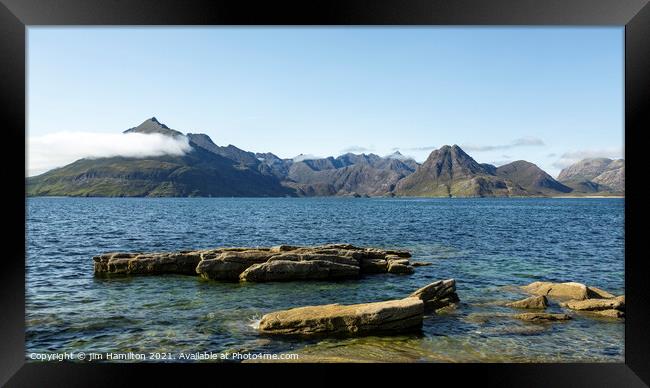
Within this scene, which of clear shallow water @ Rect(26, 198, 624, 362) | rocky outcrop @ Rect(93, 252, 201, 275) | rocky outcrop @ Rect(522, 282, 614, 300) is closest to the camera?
clear shallow water @ Rect(26, 198, 624, 362)

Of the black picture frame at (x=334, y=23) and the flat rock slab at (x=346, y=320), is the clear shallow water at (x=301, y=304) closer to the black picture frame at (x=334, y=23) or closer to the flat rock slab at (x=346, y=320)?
the flat rock slab at (x=346, y=320)

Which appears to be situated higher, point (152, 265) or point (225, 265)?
point (225, 265)

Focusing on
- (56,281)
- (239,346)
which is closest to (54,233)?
(56,281)

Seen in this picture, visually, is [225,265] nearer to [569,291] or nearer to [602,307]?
[569,291]

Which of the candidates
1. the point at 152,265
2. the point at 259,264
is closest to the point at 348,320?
the point at 259,264

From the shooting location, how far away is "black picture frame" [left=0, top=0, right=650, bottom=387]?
7145 millimetres

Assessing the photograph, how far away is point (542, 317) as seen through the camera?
15547mm

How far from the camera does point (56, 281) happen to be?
24.7 m

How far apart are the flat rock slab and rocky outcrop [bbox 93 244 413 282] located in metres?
9.42

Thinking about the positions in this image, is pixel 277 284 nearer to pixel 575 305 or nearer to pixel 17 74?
pixel 575 305

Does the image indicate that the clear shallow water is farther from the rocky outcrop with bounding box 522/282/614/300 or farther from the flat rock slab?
the rocky outcrop with bounding box 522/282/614/300

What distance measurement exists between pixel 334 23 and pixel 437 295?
1325cm

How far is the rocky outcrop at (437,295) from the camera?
1711cm

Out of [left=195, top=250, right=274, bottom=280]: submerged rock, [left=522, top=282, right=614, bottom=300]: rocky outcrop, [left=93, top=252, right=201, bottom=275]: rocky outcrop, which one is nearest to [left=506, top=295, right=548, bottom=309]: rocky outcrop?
[left=522, top=282, right=614, bottom=300]: rocky outcrop
